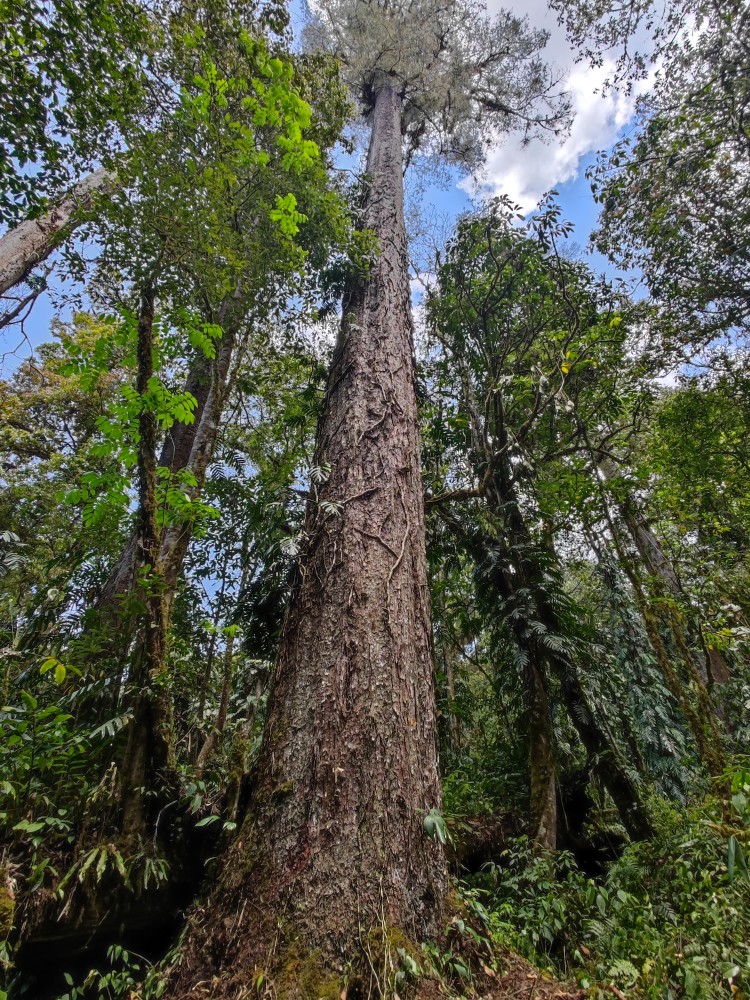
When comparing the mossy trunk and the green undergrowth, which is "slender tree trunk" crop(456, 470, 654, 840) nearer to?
the mossy trunk

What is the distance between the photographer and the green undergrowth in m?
1.46

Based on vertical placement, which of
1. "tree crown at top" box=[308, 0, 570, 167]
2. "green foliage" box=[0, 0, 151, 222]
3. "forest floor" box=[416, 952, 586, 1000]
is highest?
"tree crown at top" box=[308, 0, 570, 167]

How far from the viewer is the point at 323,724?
1.78 meters

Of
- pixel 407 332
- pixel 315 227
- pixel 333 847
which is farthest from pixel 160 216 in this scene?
pixel 333 847

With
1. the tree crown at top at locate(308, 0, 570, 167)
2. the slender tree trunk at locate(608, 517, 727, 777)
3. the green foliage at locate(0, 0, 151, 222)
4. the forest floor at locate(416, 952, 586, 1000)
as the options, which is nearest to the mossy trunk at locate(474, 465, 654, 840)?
the slender tree trunk at locate(608, 517, 727, 777)

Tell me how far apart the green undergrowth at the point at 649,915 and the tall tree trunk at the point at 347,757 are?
0.62 metres

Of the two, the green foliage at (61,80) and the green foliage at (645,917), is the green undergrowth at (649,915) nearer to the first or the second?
the green foliage at (645,917)

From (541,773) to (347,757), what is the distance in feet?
9.64

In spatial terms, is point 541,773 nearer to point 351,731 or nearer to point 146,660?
point 351,731

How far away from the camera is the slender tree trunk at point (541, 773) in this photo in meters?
3.55

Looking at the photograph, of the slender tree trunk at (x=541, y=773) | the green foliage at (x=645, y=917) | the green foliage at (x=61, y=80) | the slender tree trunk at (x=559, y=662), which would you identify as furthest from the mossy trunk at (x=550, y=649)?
the green foliage at (x=61, y=80)

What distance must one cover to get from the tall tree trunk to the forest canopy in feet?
0.04

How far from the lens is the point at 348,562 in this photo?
2266mm

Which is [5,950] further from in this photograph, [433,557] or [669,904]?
[433,557]
